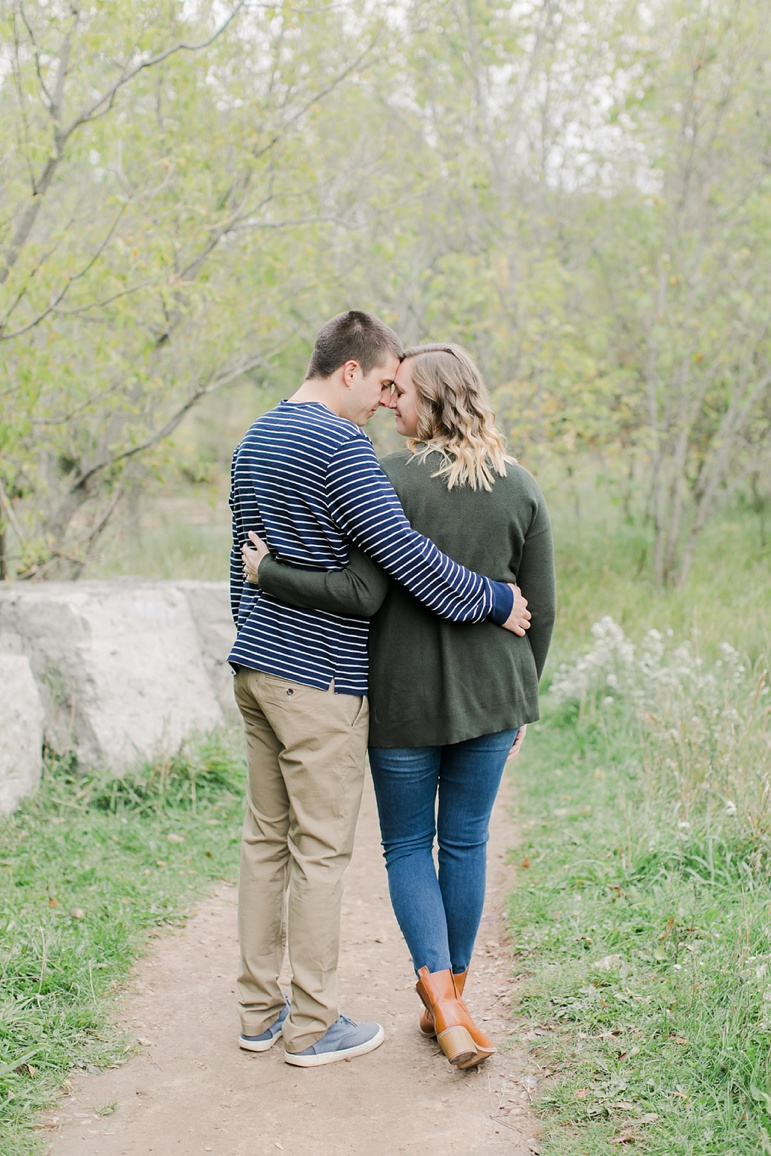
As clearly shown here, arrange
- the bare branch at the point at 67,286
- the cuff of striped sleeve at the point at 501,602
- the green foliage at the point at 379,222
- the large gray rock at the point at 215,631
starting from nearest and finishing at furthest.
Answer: the cuff of striped sleeve at the point at 501,602 → the bare branch at the point at 67,286 → the green foliage at the point at 379,222 → the large gray rock at the point at 215,631

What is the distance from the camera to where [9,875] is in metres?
4.12

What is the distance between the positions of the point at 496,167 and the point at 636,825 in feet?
24.9

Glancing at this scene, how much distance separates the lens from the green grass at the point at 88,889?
3004mm

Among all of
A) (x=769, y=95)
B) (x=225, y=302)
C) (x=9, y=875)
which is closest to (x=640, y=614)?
(x=225, y=302)

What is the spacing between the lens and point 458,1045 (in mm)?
2809

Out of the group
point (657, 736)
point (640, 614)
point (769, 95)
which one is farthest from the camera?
point (769, 95)

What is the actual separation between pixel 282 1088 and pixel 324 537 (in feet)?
5.06

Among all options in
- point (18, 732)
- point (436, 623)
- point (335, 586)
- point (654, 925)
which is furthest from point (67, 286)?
point (654, 925)

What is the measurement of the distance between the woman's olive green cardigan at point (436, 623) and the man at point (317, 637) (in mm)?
58

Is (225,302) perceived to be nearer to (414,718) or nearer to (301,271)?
(301,271)

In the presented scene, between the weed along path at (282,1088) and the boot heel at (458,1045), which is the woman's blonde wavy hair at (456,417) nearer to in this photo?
the boot heel at (458,1045)

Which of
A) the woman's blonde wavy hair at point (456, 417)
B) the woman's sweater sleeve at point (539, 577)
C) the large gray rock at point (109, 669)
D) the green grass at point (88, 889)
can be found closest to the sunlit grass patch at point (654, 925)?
the woman's sweater sleeve at point (539, 577)

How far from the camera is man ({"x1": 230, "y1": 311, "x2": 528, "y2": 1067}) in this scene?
110 inches

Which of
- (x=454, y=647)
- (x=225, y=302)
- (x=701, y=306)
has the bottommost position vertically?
(x=454, y=647)
